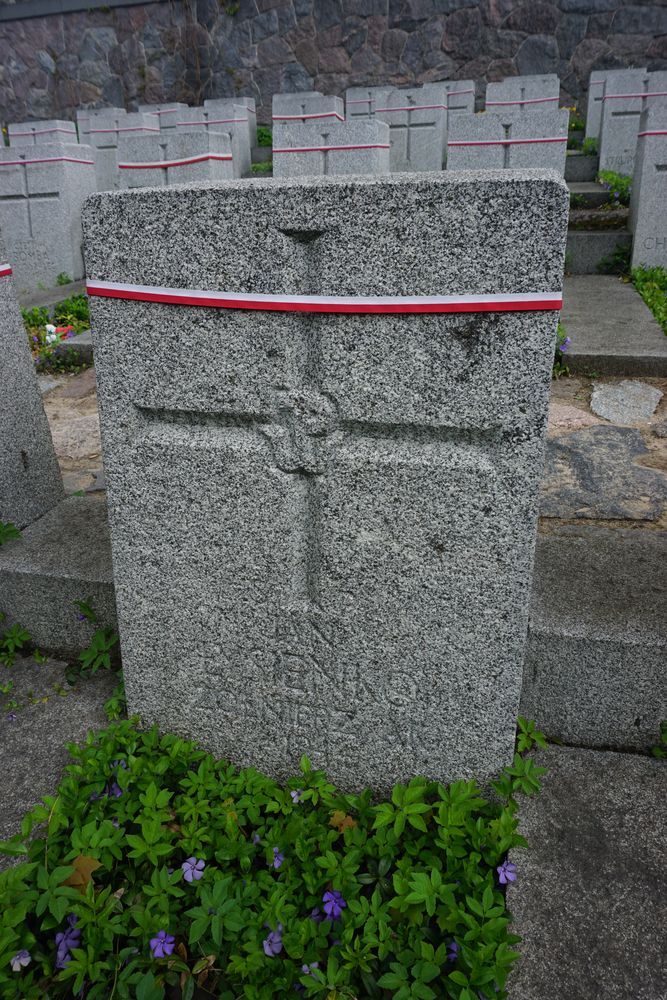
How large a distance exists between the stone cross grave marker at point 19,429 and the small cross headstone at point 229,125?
7.34 m

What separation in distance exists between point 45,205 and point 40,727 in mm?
5441

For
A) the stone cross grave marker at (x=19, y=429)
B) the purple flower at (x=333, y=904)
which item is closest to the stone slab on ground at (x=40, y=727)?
the stone cross grave marker at (x=19, y=429)

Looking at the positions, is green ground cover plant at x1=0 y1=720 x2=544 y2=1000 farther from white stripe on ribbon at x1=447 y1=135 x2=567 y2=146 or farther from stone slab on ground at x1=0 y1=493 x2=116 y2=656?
white stripe on ribbon at x1=447 y1=135 x2=567 y2=146

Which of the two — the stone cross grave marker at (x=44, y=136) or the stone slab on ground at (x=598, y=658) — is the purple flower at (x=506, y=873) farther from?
the stone cross grave marker at (x=44, y=136)

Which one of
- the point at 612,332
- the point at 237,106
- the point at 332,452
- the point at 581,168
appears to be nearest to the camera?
the point at 332,452

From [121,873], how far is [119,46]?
18.4 meters

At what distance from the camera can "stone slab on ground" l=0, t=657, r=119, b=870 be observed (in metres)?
1.60

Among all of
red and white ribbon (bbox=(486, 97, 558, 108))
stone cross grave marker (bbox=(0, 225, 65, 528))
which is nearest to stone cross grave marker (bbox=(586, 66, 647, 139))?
red and white ribbon (bbox=(486, 97, 558, 108))

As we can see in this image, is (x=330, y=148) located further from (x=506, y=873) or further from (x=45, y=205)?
(x=506, y=873)

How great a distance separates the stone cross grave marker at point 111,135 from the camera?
884 cm

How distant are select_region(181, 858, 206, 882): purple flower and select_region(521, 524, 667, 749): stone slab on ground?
0.78m

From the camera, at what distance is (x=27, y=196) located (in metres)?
6.05

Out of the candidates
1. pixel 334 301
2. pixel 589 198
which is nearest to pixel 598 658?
pixel 334 301

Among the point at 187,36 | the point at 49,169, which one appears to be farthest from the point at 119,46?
the point at 49,169
